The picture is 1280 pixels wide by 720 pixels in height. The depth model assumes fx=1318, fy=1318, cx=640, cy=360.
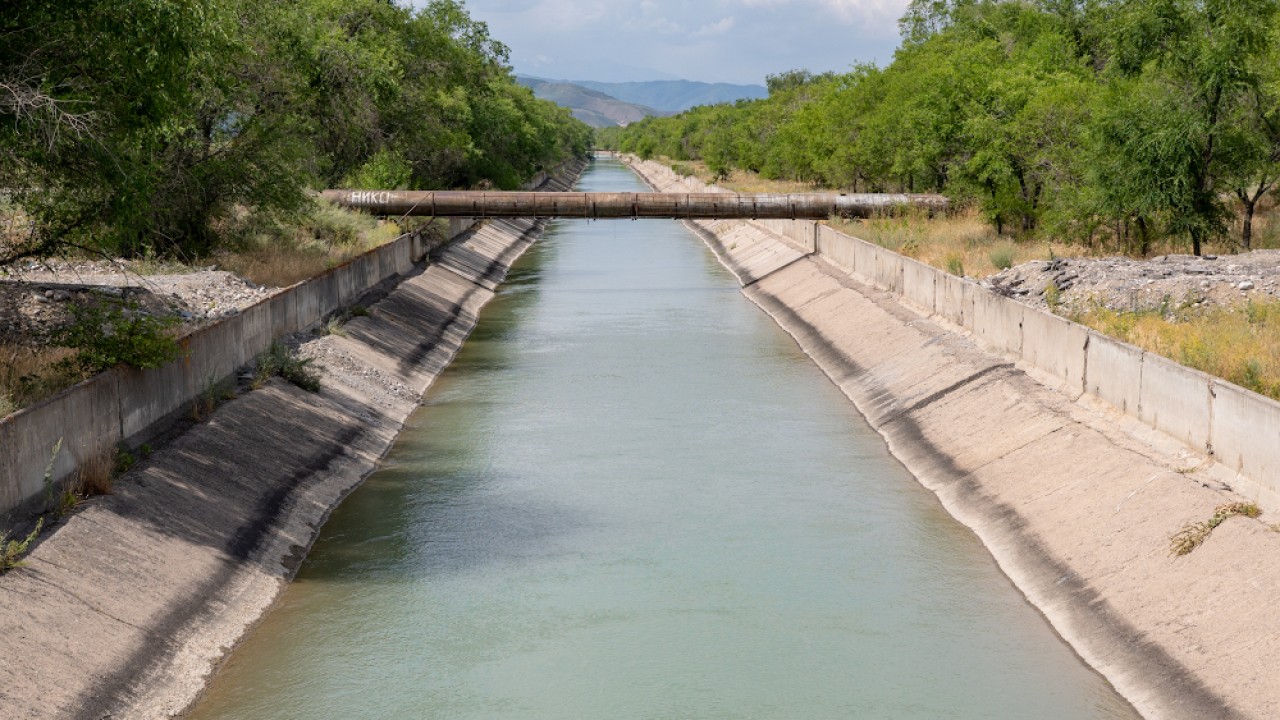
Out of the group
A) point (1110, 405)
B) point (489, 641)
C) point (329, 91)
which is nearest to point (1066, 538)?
point (1110, 405)

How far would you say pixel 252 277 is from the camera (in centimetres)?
3572

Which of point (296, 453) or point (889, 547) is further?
point (296, 453)

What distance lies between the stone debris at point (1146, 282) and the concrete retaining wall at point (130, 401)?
720 inches

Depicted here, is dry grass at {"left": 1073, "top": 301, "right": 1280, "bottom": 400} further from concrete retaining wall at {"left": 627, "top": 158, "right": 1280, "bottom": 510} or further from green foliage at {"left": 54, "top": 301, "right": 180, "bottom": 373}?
green foliage at {"left": 54, "top": 301, "right": 180, "bottom": 373}

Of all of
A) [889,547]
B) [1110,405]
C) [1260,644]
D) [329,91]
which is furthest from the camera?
[329,91]

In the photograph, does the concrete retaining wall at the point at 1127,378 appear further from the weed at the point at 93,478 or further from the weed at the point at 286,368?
the weed at the point at 93,478

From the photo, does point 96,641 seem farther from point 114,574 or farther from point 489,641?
point 489,641

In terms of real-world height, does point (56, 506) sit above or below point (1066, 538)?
Answer: above

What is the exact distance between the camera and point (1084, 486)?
21.2 metres

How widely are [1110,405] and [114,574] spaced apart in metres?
16.8

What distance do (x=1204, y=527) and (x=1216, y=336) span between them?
8.56 metres

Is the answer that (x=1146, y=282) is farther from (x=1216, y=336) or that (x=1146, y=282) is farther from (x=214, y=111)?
(x=214, y=111)

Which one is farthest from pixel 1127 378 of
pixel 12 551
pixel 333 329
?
pixel 333 329

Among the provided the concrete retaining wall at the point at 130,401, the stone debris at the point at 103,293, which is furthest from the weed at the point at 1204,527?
the stone debris at the point at 103,293
